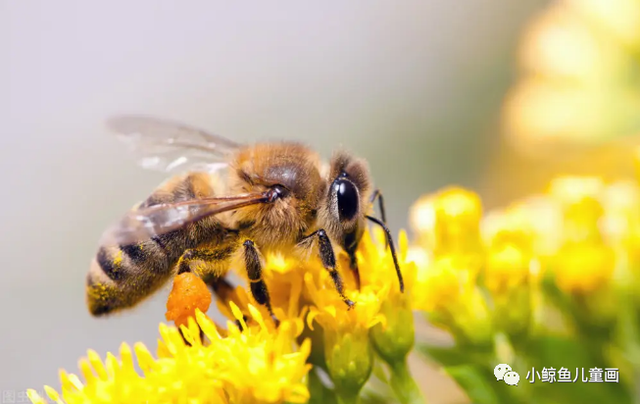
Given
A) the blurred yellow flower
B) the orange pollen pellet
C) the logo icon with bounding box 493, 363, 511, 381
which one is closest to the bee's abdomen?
the orange pollen pellet

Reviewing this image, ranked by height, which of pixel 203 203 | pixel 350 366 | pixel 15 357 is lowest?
pixel 15 357

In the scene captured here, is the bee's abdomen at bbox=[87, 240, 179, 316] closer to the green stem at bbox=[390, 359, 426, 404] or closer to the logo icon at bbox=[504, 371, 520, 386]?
the green stem at bbox=[390, 359, 426, 404]

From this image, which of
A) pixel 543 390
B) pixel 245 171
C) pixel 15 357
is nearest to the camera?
pixel 245 171

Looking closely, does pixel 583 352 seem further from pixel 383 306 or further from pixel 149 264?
pixel 149 264

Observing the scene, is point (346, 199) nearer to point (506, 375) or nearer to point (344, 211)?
point (344, 211)

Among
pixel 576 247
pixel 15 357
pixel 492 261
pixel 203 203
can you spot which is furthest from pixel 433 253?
pixel 15 357

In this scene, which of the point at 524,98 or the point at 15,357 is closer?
the point at 524,98

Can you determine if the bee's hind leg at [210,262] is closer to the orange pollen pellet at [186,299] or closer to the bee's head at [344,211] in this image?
the orange pollen pellet at [186,299]
